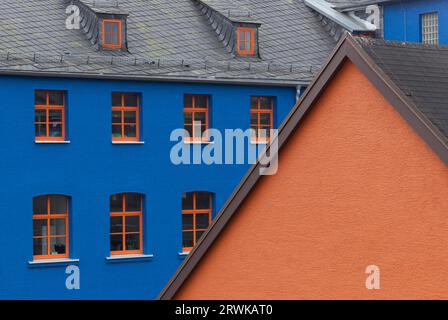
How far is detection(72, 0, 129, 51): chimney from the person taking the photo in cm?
3622

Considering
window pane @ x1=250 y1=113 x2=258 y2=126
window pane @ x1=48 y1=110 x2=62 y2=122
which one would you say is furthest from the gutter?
window pane @ x1=48 y1=110 x2=62 y2=122

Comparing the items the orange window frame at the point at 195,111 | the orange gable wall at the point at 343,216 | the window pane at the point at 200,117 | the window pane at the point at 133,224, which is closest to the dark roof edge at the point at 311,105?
the orange gable wall at the point at 343,216

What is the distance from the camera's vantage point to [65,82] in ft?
112

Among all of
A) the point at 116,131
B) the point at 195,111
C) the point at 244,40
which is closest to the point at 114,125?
the point at 116,131

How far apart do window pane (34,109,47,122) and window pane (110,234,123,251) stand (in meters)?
3.73

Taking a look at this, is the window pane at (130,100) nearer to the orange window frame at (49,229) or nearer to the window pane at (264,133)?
the orange window frame at (49,229)

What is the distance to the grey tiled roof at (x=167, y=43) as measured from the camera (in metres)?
34.6

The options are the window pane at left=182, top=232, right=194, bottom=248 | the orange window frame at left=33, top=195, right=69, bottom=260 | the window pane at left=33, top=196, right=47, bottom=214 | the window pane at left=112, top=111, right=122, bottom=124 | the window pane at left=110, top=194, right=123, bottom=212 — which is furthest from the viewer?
the window pane at left=182, top=232, right=194, bottom=248

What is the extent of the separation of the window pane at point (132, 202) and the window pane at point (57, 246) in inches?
82.0

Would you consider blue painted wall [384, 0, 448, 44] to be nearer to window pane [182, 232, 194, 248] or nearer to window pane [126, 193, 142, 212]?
window pane [182, 232, 194, 248]

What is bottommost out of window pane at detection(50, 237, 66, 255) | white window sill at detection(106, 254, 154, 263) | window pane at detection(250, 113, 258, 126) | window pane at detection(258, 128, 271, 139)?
Result: white window sill at detection(106, 254, 154, 263)

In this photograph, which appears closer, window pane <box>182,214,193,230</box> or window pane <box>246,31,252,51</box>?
window pane <box>182,214,193,230</box>
